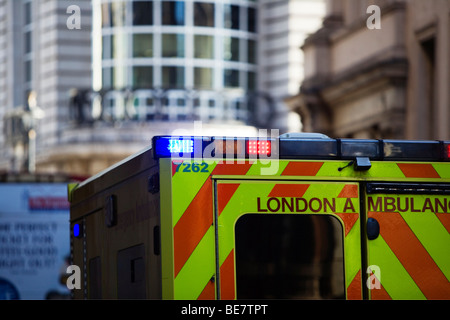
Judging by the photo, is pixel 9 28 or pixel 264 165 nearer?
pixel 264 165

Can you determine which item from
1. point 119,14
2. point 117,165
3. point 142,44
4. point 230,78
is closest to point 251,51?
point 230,78

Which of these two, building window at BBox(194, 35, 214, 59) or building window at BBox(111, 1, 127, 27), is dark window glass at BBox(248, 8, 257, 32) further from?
building window at BBox(111, 1, 127, 27)

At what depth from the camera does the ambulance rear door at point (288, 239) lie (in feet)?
22.9

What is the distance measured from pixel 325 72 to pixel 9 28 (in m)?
25.8

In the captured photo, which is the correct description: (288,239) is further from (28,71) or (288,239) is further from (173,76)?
(28,71)

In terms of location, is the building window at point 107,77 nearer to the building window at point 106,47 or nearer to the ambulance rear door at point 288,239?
the building window at point 106,47

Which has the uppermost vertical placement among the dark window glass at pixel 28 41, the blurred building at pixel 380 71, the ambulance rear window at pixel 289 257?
the dark window glass at pixel 28 41

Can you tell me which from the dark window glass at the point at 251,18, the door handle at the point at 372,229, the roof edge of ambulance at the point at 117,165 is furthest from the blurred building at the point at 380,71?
the dark window glass at the point at 251,18

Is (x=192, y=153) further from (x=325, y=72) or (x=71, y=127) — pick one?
(x=71, y=127)

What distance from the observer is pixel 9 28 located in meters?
47.0

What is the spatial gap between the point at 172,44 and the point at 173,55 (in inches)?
15.0

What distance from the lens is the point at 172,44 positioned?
4291 cm

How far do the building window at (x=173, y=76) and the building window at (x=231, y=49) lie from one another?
1729mm

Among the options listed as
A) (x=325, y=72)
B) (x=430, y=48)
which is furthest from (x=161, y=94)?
(x=430, y=48)
